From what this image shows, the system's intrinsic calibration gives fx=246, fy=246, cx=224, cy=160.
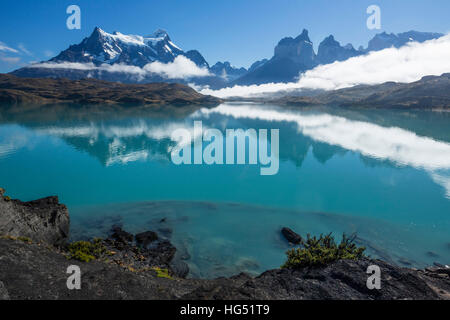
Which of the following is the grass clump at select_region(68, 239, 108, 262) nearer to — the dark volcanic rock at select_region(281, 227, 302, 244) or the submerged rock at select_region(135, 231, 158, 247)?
the submerged rock at select_region(135, 231, 158, 247)

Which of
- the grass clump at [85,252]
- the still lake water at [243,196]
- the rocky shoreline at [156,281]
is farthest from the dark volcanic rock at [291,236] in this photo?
the grass clump at [85,252]

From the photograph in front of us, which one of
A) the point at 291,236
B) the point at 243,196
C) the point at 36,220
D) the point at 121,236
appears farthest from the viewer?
the point at 243,196

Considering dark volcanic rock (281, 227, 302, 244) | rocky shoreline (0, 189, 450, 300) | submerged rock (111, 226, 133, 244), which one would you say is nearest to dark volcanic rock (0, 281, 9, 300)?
rocky shoreline (0, 189, 450, 300)

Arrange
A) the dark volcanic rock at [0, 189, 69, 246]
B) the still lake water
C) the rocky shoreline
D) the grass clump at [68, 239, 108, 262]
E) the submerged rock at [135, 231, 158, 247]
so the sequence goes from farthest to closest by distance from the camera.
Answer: the still lake water, the submerged rock at [135, 231, 158, 247], the dark volcanic rock at [0, 189, 69, 246], the grass clump at [68, 239, 108, 262], the rocky shoreline

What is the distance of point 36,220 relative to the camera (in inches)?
575

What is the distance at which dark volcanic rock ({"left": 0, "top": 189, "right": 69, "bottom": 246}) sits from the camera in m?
12.9

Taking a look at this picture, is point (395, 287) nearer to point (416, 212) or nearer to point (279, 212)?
point (279, 212)

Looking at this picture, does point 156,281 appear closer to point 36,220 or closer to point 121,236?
point 121,236

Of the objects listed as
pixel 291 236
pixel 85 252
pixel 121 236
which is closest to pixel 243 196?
pixel 291 236

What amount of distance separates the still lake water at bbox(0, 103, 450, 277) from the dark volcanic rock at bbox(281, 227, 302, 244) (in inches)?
23.9

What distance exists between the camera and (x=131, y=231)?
1866 cm

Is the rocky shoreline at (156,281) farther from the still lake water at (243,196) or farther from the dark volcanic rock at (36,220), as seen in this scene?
the still lake water at (243,196)

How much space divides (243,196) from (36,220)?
1784 centimetres
